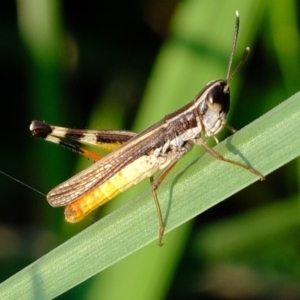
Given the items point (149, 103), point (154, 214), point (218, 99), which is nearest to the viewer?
point (154, 214)

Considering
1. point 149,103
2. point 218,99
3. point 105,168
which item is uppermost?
point 218,99

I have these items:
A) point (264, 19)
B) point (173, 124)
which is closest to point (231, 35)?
point (264, 19)

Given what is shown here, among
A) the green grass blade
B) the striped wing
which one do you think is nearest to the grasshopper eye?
the striped wing

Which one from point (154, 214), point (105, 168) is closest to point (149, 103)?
point (105, 168)

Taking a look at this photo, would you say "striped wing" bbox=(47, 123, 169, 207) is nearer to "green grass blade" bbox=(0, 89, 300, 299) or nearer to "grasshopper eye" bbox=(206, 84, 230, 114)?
"grasshopper eye" bbox=(206, 84, 230, 114)

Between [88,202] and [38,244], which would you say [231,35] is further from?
[38,244]

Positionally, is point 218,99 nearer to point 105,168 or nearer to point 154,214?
point 105,168
